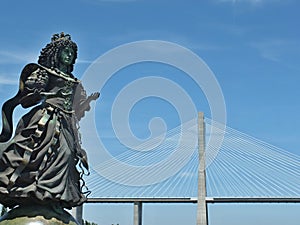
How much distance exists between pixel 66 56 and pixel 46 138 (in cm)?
116

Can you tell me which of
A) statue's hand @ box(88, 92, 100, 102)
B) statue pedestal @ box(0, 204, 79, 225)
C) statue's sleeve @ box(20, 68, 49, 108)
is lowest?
statue pedestal @ box(0, 204, 79, 225)

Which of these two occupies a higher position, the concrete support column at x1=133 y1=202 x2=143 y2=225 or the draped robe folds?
the concrete support column at x1=133 y1=202 x2=143 y2=225

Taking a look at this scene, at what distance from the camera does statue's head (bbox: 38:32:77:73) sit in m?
7.47

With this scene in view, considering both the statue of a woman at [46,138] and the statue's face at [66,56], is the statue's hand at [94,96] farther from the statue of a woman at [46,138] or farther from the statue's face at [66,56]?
the statue's face at [66,56]

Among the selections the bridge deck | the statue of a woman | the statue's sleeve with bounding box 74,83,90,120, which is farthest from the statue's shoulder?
the bridge deck

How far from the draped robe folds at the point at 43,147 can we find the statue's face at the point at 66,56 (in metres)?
0.20

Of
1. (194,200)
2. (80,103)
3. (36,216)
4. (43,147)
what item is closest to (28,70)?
(80,103)

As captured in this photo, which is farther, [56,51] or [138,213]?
[138,213]

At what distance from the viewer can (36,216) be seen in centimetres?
680

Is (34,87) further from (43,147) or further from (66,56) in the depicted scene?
(43,147)

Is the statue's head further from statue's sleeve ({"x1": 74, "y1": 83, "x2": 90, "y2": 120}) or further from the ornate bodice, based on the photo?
statue's sleeve ({"x1": 74, "y1": 83, "x2": 90, "y2": 120})

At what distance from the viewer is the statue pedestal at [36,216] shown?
6766 millimetres

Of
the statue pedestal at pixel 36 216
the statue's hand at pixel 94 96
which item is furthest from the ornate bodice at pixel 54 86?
the statue pedestal at pixel 36 216

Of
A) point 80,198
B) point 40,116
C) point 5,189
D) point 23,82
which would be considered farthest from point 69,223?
point 23,82
